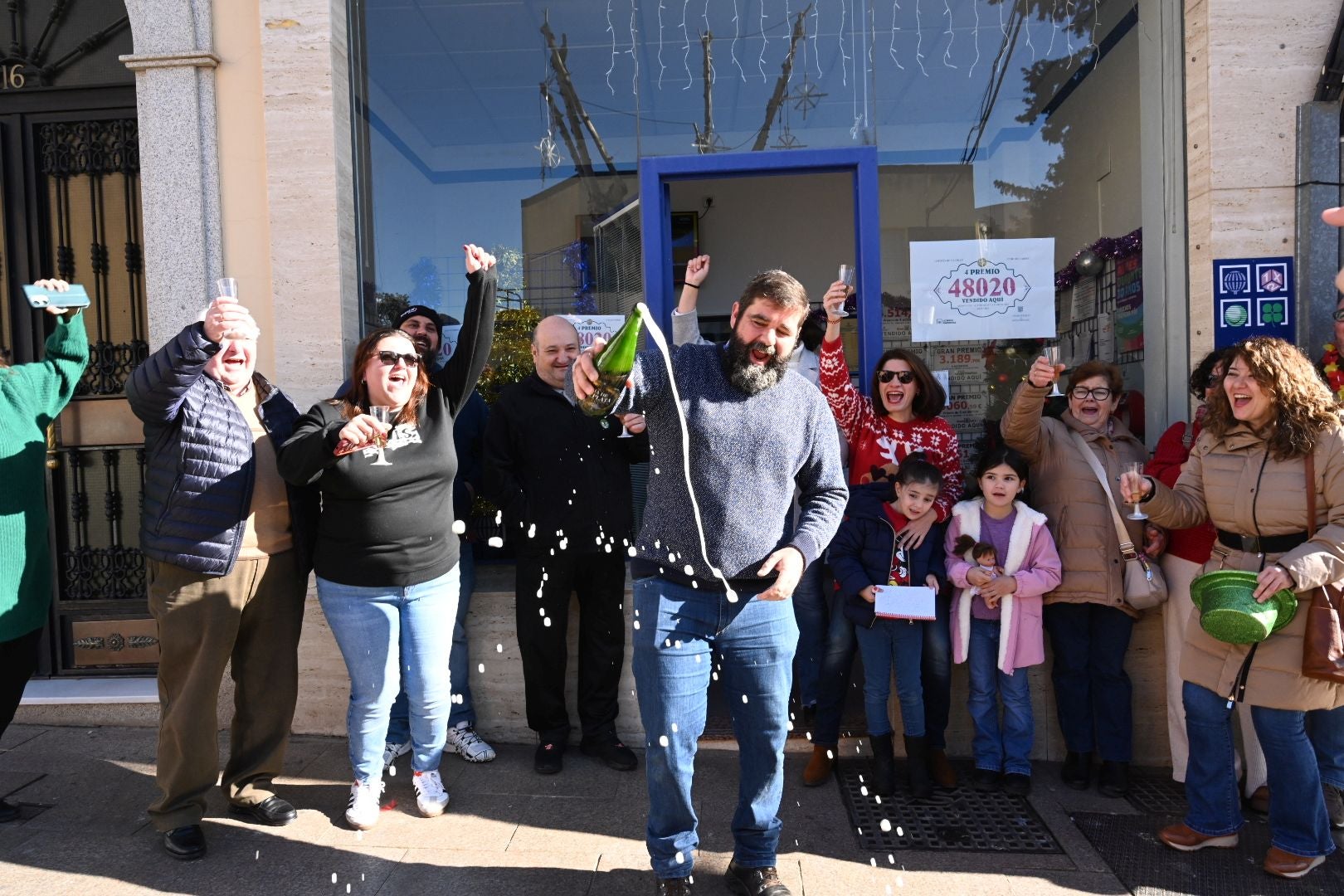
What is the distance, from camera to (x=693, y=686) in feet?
9.93

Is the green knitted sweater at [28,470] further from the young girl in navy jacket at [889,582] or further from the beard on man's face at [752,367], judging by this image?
the young girl in navy jacket at [889,582]

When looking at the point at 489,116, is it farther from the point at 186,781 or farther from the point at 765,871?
the point at 765,871

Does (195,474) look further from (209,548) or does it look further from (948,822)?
(948,822)

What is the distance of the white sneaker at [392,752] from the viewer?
4.21 metres

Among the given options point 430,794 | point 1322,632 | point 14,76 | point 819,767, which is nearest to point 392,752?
point 430,794

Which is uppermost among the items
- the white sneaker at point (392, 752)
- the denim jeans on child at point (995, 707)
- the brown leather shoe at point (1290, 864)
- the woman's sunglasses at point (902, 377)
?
the woman's sunglasses at point (902, 377)

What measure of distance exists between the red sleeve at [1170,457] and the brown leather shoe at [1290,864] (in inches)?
57.5

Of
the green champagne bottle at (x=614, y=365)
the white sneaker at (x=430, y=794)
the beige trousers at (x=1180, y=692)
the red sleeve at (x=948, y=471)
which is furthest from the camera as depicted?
the red sleeve at (x=948, y=471)

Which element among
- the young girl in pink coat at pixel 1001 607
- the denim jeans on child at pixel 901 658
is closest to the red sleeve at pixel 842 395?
the young girl in pink coat at pixel 1001 607

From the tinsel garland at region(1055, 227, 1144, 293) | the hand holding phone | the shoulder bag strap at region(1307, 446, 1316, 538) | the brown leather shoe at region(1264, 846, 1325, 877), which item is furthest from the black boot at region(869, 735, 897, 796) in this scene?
the hand holding phone

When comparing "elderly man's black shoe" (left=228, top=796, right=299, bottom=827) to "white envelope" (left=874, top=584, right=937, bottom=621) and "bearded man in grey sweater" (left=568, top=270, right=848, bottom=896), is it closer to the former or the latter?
"bearded man in grey sweater" (left=568, top=270, right=848, bottom=896)

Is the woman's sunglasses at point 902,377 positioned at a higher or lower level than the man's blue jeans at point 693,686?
higher

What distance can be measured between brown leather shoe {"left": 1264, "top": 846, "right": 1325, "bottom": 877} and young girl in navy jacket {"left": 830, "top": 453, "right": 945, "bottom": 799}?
1.25 m

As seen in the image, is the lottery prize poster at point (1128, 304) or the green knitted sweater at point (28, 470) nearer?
the green knitted sweater at point (28, 470)
